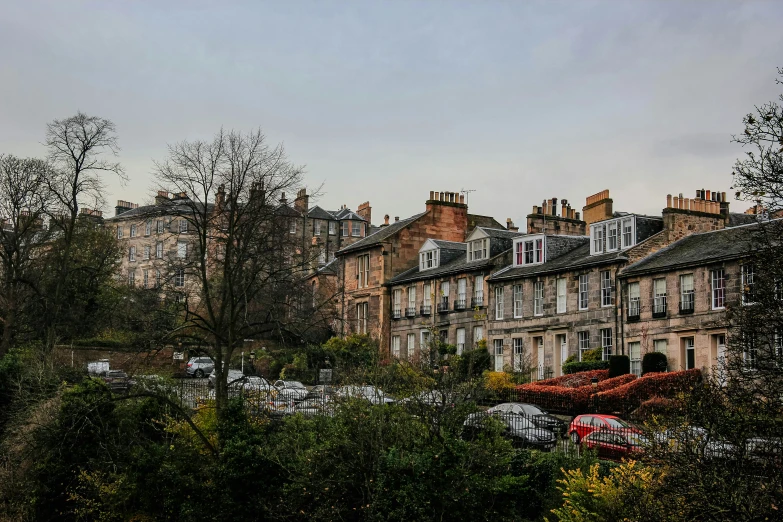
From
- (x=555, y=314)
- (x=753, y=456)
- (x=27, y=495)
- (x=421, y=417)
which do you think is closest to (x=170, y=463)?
(x=27, y=495)

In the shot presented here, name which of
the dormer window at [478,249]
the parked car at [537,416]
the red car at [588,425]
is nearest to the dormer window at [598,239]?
the dormer window at [478,249]

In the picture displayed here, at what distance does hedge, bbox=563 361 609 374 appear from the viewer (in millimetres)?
46531

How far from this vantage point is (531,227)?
202ft

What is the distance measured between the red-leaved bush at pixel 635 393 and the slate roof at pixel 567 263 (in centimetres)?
907

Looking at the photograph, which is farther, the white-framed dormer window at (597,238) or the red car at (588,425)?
the white-framed dormer window at (597,238)

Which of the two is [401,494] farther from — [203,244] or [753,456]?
[203,244]

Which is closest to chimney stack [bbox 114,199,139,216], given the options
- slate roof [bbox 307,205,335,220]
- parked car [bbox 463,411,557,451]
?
slate roof [bbox 307,205,335,220]

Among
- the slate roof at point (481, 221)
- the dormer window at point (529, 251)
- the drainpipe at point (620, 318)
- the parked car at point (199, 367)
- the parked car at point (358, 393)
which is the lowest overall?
the parked car at point (358, 393)

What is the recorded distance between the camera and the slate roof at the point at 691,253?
4256cm

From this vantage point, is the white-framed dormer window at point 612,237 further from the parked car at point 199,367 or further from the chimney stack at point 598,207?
the parked car at point 199,367

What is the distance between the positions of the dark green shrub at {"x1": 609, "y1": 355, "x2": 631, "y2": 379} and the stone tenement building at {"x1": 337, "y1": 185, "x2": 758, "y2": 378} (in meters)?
1.20

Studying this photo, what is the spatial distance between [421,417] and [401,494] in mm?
2543

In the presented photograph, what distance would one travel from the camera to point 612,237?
50.3 metres

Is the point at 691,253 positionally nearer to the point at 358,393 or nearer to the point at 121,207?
the point at 358,393
